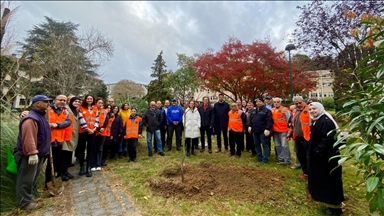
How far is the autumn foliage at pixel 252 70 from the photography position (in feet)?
38.4

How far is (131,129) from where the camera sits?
224 inches

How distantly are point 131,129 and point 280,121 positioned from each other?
415 cm

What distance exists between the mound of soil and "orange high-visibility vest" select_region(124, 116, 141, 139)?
1.70m

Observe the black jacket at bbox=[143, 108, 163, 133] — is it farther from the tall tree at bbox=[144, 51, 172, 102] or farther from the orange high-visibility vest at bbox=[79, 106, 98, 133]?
the tall tree at bbox=[144, 51, 172, 102]

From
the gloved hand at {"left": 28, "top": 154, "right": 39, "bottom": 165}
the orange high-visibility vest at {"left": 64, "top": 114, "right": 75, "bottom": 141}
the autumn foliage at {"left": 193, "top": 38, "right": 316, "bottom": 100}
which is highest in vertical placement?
the autumn foliage at {"left": 193, "top": 38, "right": 316, "bottom": 100}

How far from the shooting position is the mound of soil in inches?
135

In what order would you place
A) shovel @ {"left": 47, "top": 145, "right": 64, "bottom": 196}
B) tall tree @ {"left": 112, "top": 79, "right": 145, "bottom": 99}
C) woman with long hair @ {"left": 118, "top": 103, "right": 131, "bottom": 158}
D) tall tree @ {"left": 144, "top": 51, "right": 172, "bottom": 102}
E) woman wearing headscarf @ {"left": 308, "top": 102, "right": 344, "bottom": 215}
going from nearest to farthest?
1. woman wearing headscarf @ {"left": 308, "top": 102, "right": 344, "bottom": 215}
2. shovel @ {"left": 47, "top": 145, "right": 64, "bottom": 196}
3. woman with long hair @ {"left": 118, "top": 103, "right": 131, "bottom": 158}
4. tall tree @ {"left": 144, "top": 51, "right": 172, "bottom": 102}
5. tall tree @ {"left": 112, "top": 79, "right": 145, "bottom": 99}

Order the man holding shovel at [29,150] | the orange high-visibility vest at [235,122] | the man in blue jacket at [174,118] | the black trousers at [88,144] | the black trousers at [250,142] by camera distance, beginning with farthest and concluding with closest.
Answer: the man in blue jacket at [174,118] < the black trousers at [250,142] < the orange high-visibility vest at [235,122] < the black trousers at [88,144] < the man holding shovel at [29,150]

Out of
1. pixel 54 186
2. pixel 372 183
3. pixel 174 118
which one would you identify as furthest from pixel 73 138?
pixel 372 183

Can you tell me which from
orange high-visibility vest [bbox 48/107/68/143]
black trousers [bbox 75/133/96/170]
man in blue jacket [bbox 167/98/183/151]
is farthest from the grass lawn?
man in blue jacket [bbox 167/98/183/151]

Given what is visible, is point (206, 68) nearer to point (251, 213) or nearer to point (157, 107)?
point (157, 107)

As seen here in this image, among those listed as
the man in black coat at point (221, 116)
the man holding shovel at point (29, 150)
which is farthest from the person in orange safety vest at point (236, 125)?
the man holding shovel at point (29, 150)

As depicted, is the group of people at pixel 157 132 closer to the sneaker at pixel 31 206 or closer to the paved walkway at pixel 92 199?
the sneaker at pixel 31 206

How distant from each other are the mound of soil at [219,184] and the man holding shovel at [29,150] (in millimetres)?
1954
